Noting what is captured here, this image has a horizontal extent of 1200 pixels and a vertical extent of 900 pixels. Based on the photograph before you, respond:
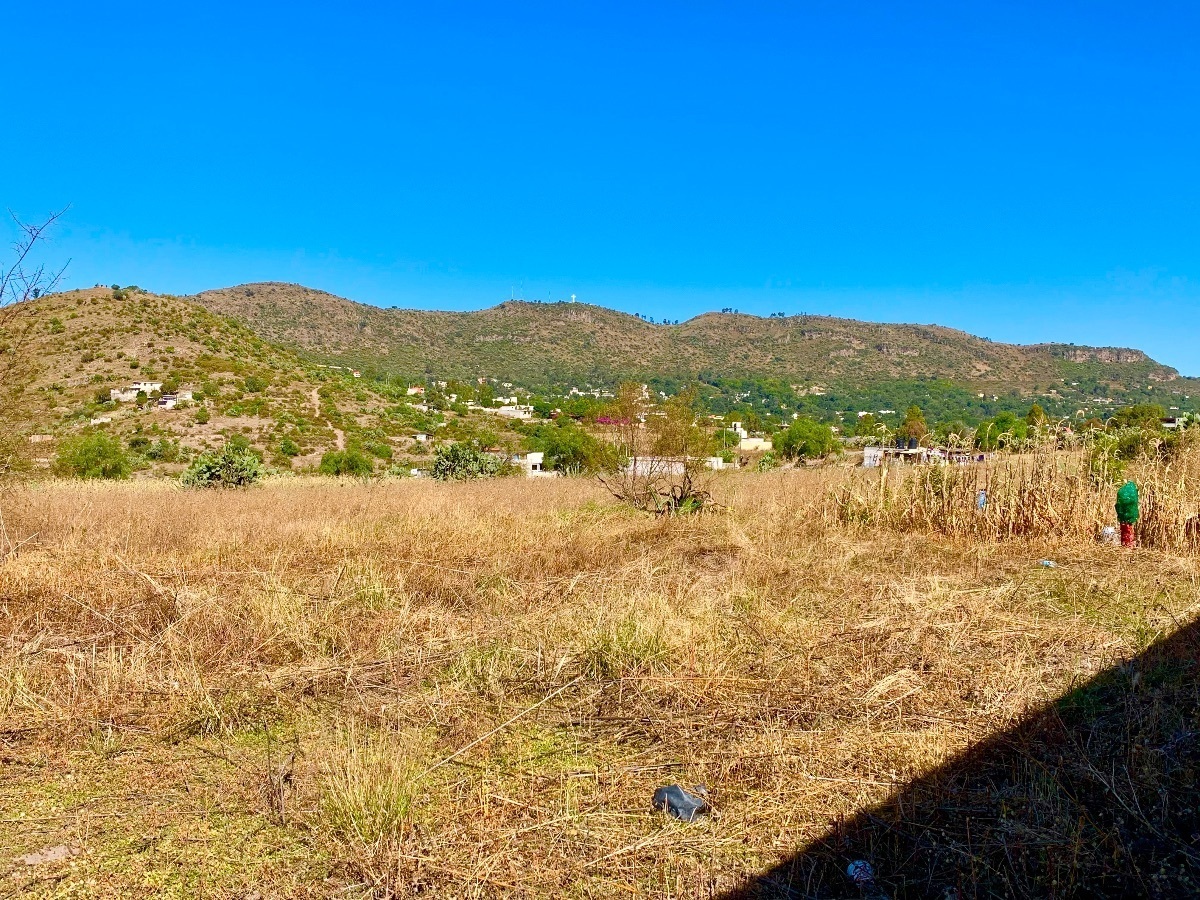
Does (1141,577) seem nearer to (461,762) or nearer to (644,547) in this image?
(644,547)

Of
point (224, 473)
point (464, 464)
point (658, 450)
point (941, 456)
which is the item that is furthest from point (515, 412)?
point (941, 456)

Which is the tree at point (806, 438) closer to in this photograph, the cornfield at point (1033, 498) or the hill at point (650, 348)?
the cornfield at point (1033, 498)

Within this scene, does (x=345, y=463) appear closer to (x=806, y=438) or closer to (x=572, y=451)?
(x=572, y=451)

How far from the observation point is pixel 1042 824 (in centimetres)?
271

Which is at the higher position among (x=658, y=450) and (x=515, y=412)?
(x=515, y=412)

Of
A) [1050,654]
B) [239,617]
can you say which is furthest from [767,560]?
[239,617]

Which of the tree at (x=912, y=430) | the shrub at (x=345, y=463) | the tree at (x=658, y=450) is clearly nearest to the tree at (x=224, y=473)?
the tree at (x=658, y=450)

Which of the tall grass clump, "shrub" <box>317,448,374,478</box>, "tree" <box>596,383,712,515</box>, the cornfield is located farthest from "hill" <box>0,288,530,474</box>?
the tall grass clump

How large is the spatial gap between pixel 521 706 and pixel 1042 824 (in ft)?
7.95

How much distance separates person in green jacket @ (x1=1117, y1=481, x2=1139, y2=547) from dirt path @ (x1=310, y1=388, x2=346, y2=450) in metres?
34.7

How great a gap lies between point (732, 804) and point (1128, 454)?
14.2 m

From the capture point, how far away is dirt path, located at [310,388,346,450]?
37925mm

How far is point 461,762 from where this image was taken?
3303 mm

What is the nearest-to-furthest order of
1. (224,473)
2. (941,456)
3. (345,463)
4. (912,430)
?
(941,456), (224,473), (912,430), (345,463)
